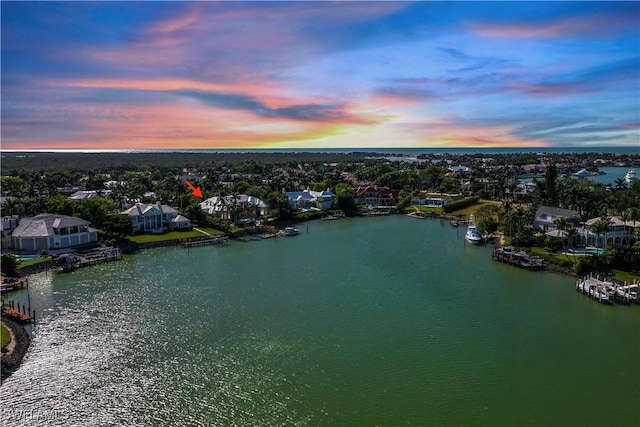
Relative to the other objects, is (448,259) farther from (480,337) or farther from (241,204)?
(241,204)

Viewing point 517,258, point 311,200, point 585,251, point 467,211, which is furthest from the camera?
point 311,200

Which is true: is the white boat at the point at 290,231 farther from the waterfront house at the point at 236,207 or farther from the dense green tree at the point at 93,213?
the dense green tree at the point at 93,213

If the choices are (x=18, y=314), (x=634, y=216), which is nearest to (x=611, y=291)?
(x=634, y=216)

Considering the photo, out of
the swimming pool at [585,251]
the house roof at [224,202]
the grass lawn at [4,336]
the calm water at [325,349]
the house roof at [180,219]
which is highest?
the house roof at [224,202]

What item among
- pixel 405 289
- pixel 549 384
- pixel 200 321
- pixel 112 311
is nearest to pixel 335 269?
pixel 405 289

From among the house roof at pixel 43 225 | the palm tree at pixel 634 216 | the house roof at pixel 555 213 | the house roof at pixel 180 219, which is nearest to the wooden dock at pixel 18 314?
the house roof at pixel 43 225

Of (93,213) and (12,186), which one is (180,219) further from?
(12,186)

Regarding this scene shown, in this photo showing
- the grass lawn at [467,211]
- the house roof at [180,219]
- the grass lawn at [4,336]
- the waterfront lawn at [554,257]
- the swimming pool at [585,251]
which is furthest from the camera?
the grass lawn at [467,211]

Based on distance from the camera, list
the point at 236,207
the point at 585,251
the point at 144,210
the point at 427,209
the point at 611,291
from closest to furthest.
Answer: the point at 611,291 → the point at 585,251 → the point at 144,210 → the point at 236,207 → the point at 427,209
